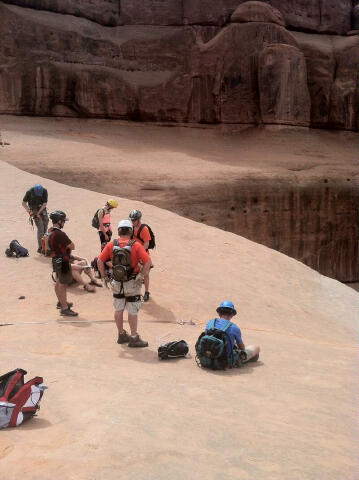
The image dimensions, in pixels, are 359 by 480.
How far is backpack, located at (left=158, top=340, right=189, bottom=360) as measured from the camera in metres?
5.88

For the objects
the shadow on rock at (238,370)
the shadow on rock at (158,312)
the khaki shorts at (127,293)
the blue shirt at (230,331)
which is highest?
the khaki shorts at (127,293)

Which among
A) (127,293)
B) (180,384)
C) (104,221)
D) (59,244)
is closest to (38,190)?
(104,221)

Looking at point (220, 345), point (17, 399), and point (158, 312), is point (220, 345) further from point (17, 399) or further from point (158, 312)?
point (158, 312)

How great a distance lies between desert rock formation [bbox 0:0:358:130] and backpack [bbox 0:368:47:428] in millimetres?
23819

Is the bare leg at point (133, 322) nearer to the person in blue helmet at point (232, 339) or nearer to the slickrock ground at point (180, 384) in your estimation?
the slickrock ground at point (180, 384)

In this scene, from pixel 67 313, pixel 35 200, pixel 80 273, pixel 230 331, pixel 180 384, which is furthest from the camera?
pixel 35 200

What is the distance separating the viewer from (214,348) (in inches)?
218

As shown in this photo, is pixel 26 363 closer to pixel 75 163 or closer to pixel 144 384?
pixel 144 384

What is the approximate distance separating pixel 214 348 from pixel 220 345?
Answer: 0.24 feet

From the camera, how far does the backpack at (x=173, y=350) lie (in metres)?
5.88

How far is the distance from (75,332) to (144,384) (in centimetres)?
215

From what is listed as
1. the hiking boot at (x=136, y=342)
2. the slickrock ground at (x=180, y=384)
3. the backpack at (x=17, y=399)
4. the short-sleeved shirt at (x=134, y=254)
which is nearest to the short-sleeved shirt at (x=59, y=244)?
the slickrock ground at (x=180, y=384)

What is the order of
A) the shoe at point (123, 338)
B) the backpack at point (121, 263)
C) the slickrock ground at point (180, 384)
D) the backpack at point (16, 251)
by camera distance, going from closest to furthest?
the slickrock ground at point (180, 384), the backpack at point (121, 263), the shoe at point (123, 338), the backpack at point (16, 251)

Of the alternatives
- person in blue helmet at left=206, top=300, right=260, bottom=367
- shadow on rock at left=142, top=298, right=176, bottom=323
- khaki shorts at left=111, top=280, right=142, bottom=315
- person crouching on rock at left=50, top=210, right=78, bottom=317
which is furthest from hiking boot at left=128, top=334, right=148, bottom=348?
shadow on rock at left=142, top=298, right=176, bottom=323
